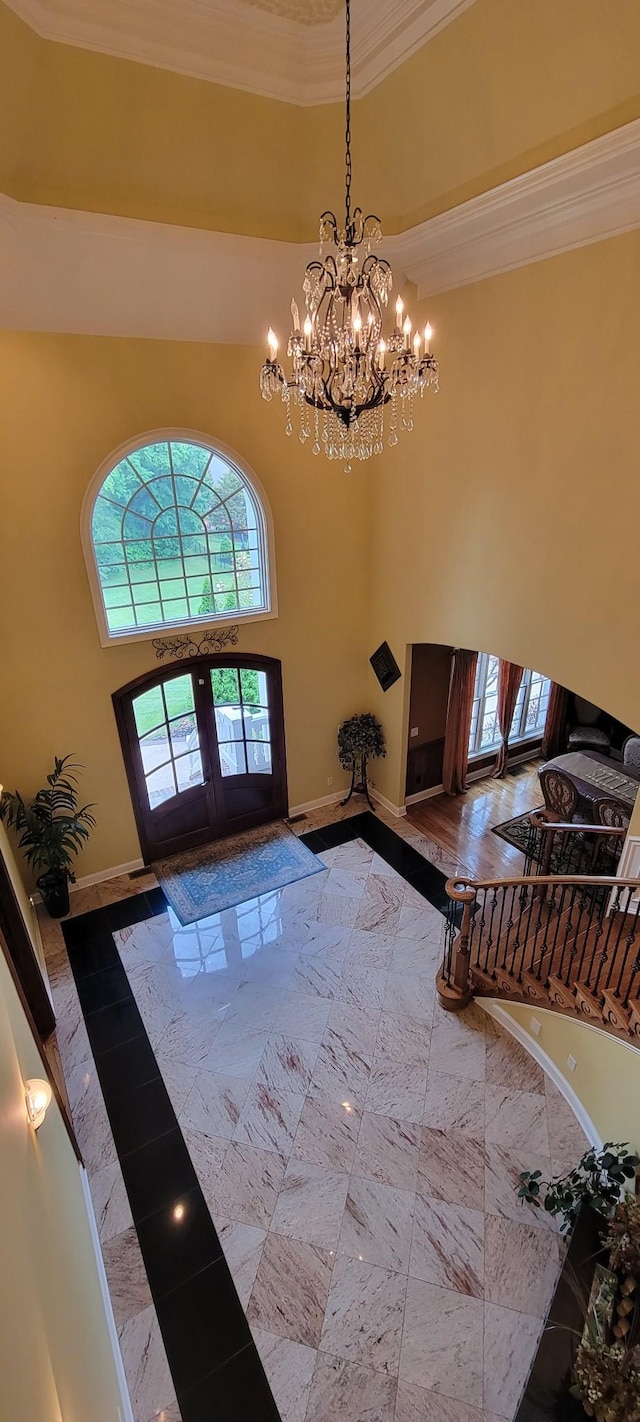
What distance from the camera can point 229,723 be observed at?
676 centimetres

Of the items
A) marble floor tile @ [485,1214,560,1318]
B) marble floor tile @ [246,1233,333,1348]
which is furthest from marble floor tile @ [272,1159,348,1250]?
marble floor tile @ [485,1214,560,1318]

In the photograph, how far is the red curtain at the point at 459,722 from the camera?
7615mm

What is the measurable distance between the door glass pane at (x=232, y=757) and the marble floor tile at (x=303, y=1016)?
2.56 metres

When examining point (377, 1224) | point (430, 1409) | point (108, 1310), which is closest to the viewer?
point (430, 1409)

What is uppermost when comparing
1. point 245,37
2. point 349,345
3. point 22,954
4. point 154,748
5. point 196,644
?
point 245,37

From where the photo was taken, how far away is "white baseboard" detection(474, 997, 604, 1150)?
13.4 feet

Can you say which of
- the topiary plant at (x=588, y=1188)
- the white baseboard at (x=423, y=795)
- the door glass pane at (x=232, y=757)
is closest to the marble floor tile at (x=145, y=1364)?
the topiary plant at (x=588, y=1188)

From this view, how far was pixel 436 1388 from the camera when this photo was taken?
3041mm

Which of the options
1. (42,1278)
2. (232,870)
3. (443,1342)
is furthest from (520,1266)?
(232,870)

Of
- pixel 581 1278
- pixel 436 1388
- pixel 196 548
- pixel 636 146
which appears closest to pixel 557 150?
pixel 636 146

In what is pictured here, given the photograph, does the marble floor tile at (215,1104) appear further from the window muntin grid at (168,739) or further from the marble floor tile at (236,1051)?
the window muntin grid at (168,739)

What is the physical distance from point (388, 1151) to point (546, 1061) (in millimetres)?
1347

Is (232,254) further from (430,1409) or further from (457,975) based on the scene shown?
(430,1409)

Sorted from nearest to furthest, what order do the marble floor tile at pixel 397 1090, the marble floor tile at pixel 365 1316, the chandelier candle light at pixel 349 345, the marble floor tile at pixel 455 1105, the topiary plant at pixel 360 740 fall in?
the chandelier candle light at pixel 349 345 < the marble floor tile at pixel 365 1316 < the marble floor tile at pixel 455 1105 < the marble floor tile at pixel 397 1090 < the topiary plant at pixel 360 740
